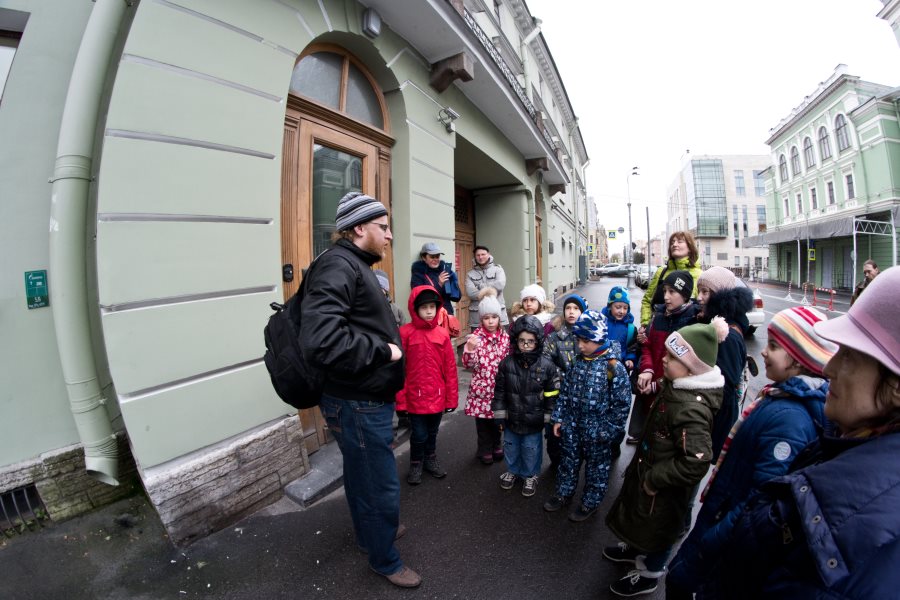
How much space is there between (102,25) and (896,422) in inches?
169

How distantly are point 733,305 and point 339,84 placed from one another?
425 cm

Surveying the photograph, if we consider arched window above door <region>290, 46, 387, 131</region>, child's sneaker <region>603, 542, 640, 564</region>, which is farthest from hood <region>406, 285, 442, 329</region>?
arched window above door <region>290, 46, 387, 131</region>

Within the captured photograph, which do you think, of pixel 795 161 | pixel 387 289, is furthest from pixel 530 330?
pixel 795 161

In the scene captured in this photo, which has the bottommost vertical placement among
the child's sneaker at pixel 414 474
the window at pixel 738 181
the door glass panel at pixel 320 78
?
the child's sneaker at pixel 414 474

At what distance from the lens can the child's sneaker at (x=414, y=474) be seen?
10.8ft

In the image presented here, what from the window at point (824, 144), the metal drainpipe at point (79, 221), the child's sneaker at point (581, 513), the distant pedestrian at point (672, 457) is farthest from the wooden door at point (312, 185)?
the window at point (824, 144)

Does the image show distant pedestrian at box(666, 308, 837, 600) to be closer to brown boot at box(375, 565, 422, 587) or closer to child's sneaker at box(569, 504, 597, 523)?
child's sneaker at box(569, 504, 597, 523)

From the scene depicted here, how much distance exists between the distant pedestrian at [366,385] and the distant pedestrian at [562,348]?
4.87 ft

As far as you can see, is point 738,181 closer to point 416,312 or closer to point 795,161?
point 795,161

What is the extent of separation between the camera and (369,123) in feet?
14.2

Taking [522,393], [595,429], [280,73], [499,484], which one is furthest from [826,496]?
[280,73]

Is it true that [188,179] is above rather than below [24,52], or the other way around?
below

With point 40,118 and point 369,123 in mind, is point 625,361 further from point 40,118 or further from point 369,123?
point 40,118

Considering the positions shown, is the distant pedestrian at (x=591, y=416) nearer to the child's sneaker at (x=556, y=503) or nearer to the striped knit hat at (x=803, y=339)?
the child's sneaker at (x=556, y=503)
